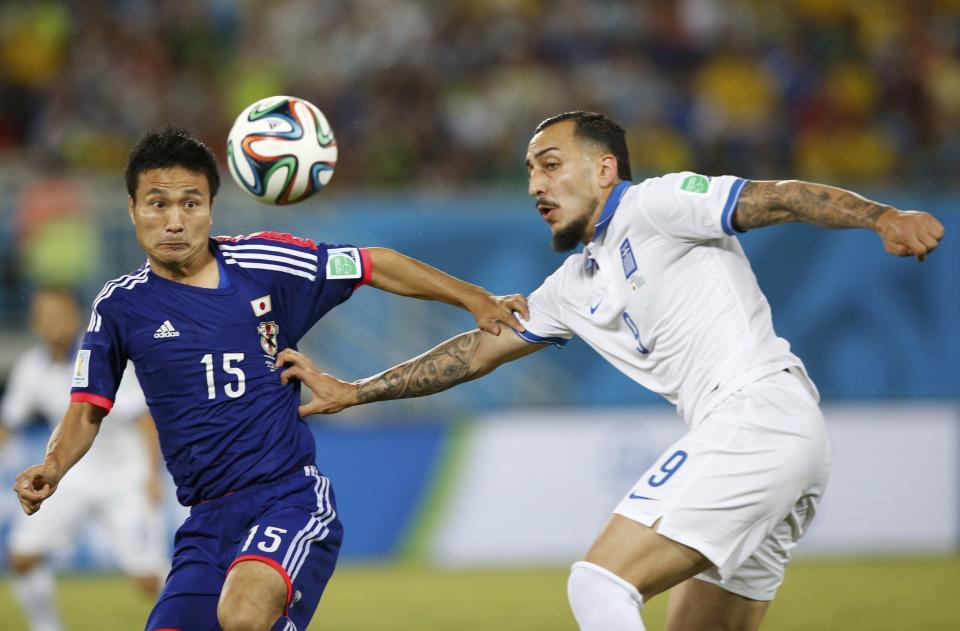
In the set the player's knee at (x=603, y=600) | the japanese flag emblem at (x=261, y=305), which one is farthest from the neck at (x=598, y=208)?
the player's knee at (x=603, y=600)

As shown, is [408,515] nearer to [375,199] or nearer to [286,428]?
[375,199]

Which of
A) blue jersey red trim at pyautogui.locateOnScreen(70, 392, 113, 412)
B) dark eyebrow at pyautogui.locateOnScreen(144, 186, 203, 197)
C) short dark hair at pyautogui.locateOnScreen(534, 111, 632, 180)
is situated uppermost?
short dark hair at pyautogui.locateOnScreen(534, 111, 632, 180)

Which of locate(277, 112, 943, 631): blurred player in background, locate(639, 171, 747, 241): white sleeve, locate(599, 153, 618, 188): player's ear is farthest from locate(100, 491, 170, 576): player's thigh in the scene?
locate(639, 171, 747, 241): white sleeve

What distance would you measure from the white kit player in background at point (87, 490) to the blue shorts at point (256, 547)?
159 inches

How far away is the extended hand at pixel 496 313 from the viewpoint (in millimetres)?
5773

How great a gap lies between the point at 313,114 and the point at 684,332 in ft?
6.55

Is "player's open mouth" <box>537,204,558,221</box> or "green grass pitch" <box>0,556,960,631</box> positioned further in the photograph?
"green grass pitch" <box>0,556,960,631</box>

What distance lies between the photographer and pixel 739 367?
4953 mm

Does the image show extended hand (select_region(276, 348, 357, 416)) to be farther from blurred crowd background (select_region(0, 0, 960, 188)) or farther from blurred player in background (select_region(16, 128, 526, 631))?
blurred crowd background (select_region(0, 0, 960, 188))

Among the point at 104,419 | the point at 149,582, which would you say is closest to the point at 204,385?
the point at 104,419

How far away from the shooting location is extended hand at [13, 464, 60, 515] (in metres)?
4.84

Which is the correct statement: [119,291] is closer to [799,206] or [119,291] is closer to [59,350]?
[799,206]

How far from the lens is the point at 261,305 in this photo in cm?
527

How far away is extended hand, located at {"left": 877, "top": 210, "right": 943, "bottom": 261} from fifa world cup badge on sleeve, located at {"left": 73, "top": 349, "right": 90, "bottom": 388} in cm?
300
